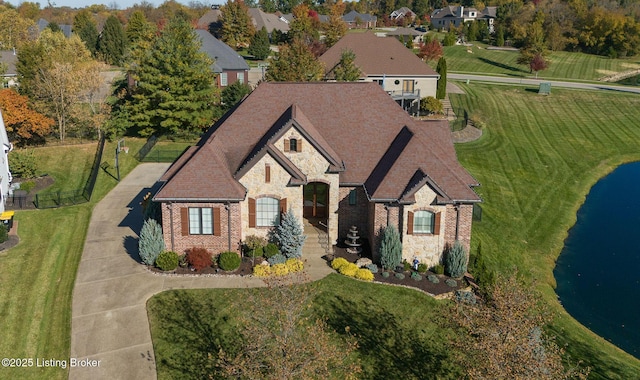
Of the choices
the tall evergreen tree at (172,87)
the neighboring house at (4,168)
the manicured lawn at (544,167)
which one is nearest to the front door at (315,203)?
the manicured lawn at (544,167)

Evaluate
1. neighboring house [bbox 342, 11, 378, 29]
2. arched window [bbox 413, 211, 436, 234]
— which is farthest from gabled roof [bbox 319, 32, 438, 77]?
neighboring house [bbox 342, 11, 378, 29]

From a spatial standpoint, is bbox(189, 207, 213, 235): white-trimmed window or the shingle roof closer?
the shingle roof

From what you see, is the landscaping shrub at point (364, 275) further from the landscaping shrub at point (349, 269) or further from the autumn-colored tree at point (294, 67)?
the autumn-colored tree at point (294, 67)

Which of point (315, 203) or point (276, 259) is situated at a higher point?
point (315, 203)

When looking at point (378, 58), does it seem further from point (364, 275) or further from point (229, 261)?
point (229, 261)

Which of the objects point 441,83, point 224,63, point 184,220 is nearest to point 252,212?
point 184,220

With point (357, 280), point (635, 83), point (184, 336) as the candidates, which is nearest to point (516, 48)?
point (635, 83)

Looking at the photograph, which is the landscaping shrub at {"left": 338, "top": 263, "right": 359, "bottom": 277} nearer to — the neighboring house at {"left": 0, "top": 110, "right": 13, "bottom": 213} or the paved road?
the neighboring house at {"left": 0, "top": 110, "right": 13, "bottom": 213}
